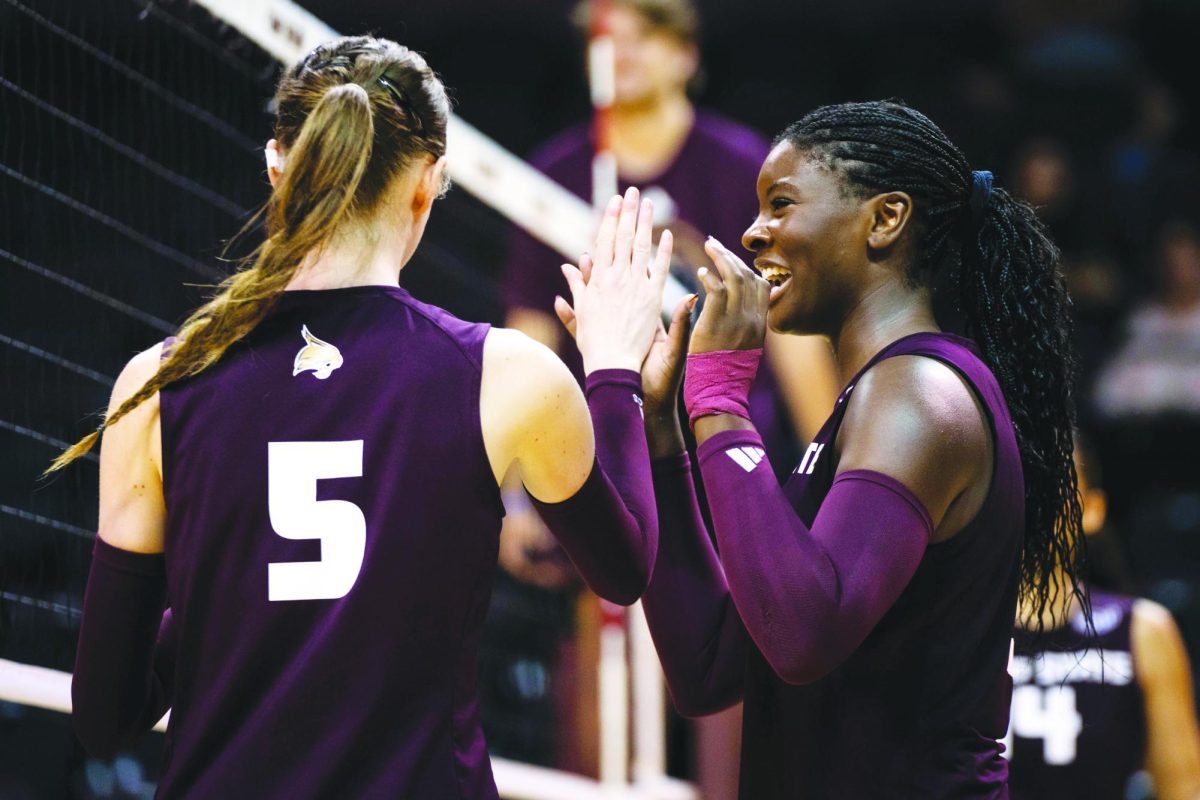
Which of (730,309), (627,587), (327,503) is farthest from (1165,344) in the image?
(327,503)

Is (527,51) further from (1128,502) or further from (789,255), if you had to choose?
(789,255)

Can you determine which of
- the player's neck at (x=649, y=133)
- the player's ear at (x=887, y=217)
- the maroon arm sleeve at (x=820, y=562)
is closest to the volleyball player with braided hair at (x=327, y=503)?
the maroon arm sleeve at (x=820, y=562)

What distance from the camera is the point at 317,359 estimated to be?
1786 millimetres

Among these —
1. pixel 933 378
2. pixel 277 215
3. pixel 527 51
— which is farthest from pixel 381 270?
pixel 527 51

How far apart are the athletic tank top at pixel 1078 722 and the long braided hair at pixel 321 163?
234 cm

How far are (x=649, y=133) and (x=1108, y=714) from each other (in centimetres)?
223

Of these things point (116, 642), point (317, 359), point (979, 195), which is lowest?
point (116, 642)

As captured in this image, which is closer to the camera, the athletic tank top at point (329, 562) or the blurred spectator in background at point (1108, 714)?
the athletic tank top at point (329, 562)

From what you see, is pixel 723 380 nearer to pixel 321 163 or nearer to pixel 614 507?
pixel 614 507

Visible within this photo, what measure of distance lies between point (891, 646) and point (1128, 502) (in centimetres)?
502

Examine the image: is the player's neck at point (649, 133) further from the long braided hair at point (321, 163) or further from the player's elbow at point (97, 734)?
the player's elbow at point (97, 734)

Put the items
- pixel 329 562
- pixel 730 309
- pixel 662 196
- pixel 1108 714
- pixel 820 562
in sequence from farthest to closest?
pixel 662 196, pixel 1108 714, pixel 730 309, pixel 820 562, pixel 329 562

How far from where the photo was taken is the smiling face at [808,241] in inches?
84.4

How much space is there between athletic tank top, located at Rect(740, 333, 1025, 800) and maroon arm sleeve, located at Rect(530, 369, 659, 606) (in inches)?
11.8
